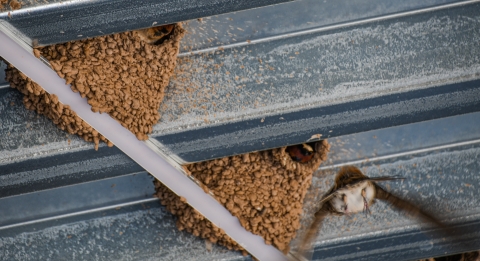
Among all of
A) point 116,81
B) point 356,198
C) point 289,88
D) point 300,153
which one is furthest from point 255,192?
point 116,81

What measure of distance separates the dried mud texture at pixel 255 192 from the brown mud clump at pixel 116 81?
27.7 inches

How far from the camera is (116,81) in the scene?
421cm

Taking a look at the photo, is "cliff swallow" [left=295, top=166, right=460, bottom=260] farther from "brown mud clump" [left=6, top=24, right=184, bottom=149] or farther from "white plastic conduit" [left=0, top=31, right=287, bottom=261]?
"brown mud clump" [left=6, top=24, right=184, bottom=149]

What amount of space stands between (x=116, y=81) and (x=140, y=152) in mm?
562

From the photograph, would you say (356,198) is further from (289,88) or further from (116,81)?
(116,81)

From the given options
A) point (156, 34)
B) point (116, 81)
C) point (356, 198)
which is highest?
point (156, 34)

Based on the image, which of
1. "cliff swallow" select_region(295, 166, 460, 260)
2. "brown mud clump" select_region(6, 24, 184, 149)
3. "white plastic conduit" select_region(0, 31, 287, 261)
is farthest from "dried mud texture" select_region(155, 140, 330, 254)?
"brown mud clump" select_region(6, 24, 184, 149)

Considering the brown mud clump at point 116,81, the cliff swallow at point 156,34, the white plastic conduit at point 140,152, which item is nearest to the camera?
the white plastic conduit at point 140,152

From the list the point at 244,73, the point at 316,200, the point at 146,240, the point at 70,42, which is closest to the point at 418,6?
the point at 244,73

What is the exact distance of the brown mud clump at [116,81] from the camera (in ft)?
13.5

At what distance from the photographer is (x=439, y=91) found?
4.14 metres

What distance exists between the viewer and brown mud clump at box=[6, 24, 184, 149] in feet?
13.5

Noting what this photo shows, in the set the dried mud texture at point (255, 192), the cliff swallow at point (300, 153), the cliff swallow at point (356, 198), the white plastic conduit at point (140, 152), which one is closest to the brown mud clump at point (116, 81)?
the white plastic conduit at point (140, 152)

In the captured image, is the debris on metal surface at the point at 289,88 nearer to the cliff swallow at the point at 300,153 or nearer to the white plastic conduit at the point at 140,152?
the white plastic conduit at the point at 140,152
